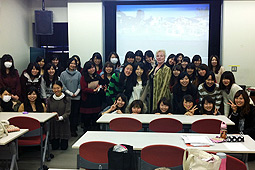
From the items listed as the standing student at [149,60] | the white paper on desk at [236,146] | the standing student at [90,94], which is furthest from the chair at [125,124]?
the standing student at [149,60]

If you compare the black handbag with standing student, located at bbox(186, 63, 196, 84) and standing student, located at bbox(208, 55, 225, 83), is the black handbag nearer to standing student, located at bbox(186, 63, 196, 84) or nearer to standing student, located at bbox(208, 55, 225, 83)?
standing student, located at bbox(186, 63, 196, 84)

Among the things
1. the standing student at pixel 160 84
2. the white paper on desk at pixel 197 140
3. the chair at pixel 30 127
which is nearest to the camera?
the white paper on desk at pixel 197 140

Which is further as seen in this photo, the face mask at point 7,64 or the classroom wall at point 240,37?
the classroom wall at point 240,37

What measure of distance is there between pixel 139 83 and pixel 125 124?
1318 millimetres

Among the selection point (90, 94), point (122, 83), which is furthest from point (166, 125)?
point (90, 94)

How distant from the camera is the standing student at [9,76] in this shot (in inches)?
193

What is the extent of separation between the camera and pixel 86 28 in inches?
261

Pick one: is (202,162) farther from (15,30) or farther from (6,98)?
(15,30)

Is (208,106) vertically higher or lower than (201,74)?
lower

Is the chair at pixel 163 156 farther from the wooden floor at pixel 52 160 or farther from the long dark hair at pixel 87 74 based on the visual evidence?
the long dark hair at pixel 87 74

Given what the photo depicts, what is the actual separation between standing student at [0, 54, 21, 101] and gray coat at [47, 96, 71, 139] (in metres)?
0.85

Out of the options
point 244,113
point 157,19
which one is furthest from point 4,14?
point 244,113

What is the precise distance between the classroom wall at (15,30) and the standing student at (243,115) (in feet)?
16.2

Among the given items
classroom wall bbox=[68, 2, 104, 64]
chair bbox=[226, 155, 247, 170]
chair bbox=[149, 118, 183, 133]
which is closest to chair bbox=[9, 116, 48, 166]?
chair bbox=[149, 118, 183, 133]
